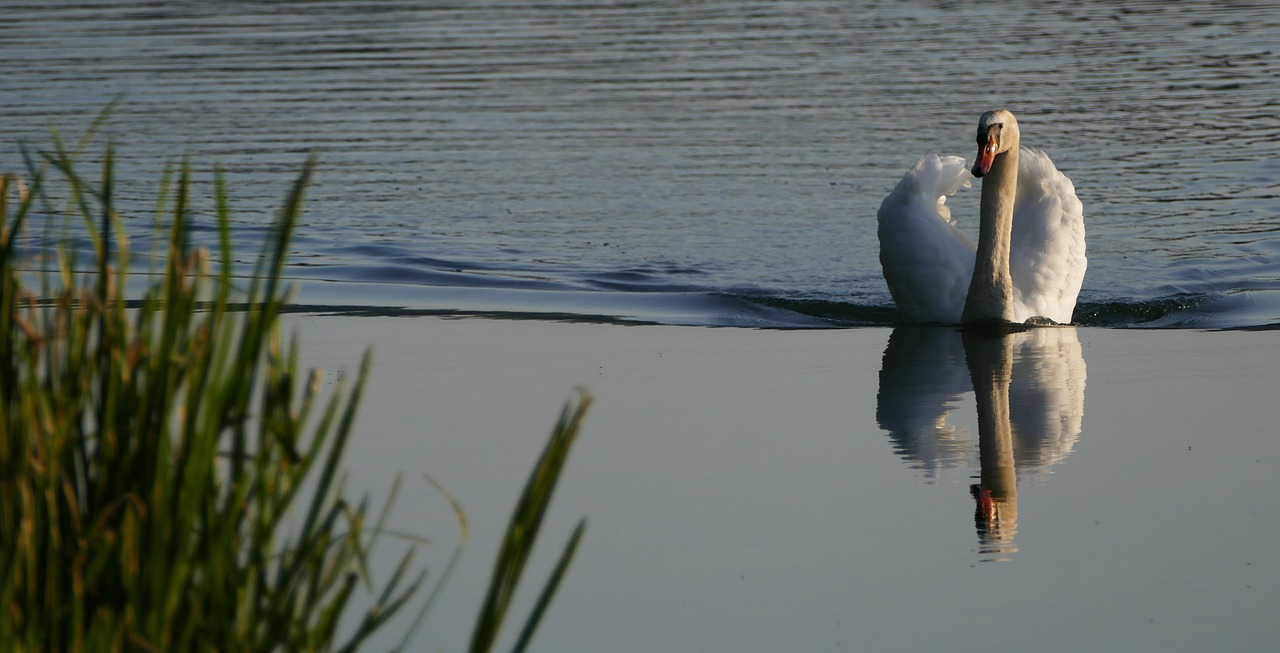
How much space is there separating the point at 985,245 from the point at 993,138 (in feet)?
1.85

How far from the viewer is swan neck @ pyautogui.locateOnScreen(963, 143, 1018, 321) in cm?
943

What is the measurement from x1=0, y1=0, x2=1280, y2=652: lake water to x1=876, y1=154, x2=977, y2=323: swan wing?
254mm

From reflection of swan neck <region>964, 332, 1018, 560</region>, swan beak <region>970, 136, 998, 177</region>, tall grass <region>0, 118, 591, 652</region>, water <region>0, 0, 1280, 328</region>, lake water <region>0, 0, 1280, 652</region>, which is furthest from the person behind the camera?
water <region>0, 0, 1280, 328</region>

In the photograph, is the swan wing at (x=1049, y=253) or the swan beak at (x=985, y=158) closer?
the swan beak at (x=985, y=158)

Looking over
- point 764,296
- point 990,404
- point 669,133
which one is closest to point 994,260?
point 764,296

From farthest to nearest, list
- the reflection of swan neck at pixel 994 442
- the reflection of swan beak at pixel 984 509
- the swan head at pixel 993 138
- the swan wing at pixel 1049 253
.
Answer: the swan wing at pixel 1049 253, the swan head at pixel 993 138, the reflection of swan beak at pixel 984 509, the reflection of swan neck at pixel 994 442

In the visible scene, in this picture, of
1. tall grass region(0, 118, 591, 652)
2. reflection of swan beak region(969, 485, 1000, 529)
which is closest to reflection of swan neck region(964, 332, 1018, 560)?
reflection of swan beak region(969, 485, 1000, 529)

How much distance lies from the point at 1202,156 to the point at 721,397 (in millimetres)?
8113

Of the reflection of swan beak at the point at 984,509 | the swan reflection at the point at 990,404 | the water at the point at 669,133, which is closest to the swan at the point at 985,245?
the swan reflection at the point at 990,404

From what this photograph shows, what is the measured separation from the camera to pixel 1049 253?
9.81 meters

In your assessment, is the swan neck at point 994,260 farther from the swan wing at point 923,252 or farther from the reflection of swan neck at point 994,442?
the swan wing at point 923,252

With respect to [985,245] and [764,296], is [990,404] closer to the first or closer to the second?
[985,245]

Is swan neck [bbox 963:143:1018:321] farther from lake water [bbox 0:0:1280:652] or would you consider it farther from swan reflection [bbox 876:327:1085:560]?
lake water [bbox 0:0:1280:652]

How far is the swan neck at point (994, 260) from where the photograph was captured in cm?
943
